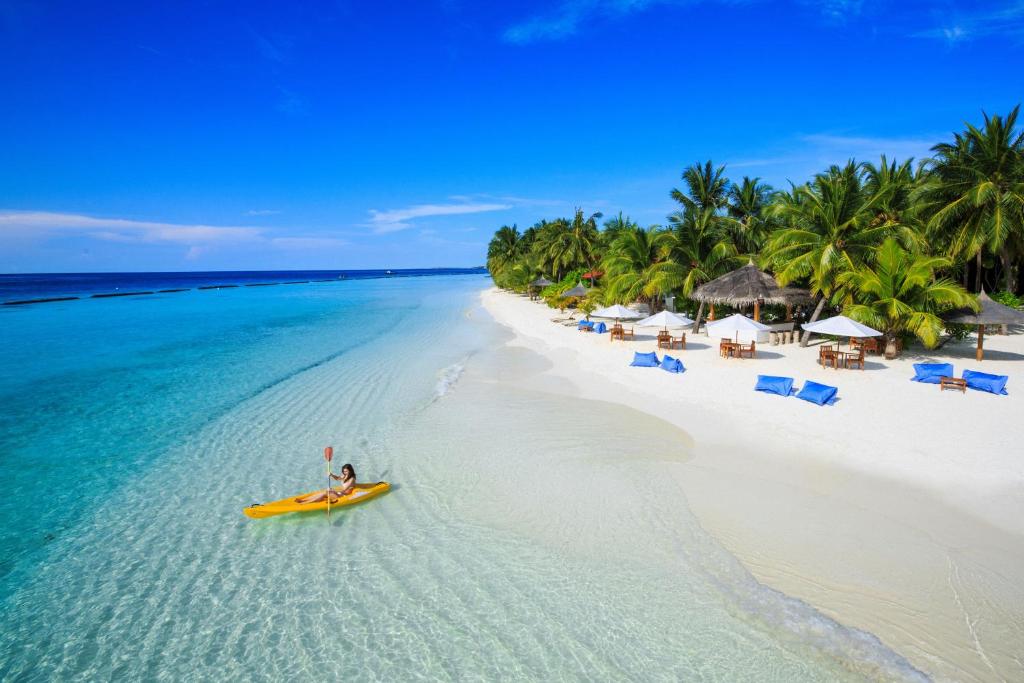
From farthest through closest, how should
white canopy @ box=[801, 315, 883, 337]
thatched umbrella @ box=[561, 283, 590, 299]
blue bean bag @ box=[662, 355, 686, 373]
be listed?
1. thatched umbrella @ box=[561, 283, 590, 299]
2. blue bean bag @ box=[662, 355, 686, 373]
3. white canopy @ box=[801, 315, 883, 337]

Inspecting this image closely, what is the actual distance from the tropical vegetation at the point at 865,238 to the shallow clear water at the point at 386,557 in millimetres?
10064

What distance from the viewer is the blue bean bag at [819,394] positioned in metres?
10.8

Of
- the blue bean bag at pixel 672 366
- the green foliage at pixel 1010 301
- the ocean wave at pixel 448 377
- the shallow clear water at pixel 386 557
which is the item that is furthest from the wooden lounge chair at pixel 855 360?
→ the green foliage at pixel 1010 301

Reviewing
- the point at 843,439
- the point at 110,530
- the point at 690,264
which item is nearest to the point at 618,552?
the point at 843,439

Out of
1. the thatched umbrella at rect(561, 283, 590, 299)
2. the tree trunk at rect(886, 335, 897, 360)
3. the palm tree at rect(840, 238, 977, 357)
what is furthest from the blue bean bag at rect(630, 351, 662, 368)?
the thatched umbrella at rect(561, 283, 590, 299)

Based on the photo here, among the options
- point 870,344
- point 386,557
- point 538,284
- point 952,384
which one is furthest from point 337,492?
point 538,284

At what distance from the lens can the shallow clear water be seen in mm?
4738

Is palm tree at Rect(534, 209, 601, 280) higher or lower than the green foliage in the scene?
higher

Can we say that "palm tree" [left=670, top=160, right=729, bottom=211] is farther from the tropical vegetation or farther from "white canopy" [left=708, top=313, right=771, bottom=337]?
"white canopy" [left=708, top=313, right=771, bottom=337]

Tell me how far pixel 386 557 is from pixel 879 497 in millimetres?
6877

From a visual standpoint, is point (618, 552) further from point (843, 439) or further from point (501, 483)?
point (843, 439)

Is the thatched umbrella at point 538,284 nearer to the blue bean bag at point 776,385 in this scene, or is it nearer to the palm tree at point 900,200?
the palm tree at point 900,200

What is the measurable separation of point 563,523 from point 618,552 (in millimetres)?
916

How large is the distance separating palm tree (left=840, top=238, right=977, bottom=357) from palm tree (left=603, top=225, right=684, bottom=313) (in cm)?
701
